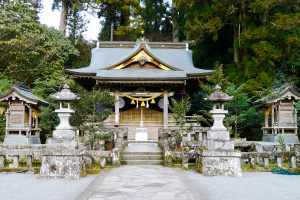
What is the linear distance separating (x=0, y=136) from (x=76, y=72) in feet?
18.9

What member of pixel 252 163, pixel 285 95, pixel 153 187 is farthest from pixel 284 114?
pixel 153 187

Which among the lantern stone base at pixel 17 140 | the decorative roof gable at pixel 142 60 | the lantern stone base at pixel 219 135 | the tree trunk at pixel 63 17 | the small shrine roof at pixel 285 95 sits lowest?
the lantern stone base at pixel 17 140

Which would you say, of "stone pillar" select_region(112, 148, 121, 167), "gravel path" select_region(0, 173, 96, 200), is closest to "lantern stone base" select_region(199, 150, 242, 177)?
"stone pillar" select_region(112, 148, 121, 167)

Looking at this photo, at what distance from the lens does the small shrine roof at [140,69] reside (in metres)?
17.0

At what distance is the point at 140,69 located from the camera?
18.2 meters

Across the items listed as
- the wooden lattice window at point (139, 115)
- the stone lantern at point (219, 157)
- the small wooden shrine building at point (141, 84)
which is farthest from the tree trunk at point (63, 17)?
the stone lantern at point (219, 157)

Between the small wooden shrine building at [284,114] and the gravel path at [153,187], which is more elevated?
the small wooden shrine building at [284,114]

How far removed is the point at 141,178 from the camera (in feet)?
23.9

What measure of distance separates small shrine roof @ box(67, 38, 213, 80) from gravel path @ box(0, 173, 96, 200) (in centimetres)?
963

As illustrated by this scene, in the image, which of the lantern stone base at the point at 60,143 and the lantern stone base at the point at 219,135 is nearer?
the lantern stone base at the point at 60,143

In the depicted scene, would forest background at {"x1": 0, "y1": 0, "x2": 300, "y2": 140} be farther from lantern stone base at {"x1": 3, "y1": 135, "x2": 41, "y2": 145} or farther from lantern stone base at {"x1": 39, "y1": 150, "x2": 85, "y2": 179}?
lantern stone base at {"x1": 39, "y1": 150, "x2": 85, "y2": 179}

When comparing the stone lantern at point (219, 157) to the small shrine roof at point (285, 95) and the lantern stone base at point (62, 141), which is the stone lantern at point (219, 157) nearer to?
the lantern stone base at point (62, 141)

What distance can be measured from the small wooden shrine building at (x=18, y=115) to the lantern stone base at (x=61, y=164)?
25.4ft

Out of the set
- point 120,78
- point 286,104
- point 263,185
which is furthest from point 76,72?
point 263,185
